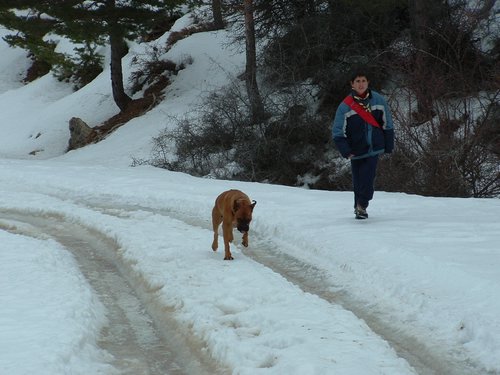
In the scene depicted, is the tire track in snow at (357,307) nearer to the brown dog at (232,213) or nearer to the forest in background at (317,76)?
the brown dog at (232,213)

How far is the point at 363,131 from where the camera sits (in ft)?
28.2

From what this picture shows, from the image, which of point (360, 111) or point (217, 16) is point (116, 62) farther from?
point (360, 111)

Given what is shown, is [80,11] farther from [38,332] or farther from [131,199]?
[38,332]

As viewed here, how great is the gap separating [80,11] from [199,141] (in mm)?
8018

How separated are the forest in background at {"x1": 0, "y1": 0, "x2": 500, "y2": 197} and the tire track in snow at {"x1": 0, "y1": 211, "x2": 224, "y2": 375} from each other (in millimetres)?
8010

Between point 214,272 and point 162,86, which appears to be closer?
point 214,272

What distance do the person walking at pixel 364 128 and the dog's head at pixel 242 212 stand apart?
1.98 meters

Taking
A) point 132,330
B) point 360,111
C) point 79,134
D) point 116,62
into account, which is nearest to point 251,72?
point 116,62

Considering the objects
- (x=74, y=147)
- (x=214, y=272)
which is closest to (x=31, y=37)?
(x=74, y=147)

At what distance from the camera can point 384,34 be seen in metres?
21.5

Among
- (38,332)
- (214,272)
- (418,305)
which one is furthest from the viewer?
(214,272)

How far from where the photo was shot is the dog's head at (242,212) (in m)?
7.16

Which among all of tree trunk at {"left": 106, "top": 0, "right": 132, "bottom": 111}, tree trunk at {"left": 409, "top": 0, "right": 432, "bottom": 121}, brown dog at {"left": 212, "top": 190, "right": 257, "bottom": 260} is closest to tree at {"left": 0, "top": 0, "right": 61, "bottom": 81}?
tree trunk at {"left": 106, "top": 0, "right": 132, "bottom": 111}

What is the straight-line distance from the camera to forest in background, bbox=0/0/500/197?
1480cm
